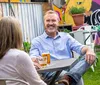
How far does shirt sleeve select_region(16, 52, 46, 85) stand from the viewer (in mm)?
2652

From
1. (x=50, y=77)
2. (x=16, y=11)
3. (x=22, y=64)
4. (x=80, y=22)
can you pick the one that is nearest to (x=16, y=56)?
(x=22, y=64)

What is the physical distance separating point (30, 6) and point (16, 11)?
1055 millimetres

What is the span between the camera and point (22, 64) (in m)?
2.66

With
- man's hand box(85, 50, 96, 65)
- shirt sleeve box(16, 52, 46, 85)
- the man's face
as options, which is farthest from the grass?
shirt sleeve box(16, 52, 46, 85)

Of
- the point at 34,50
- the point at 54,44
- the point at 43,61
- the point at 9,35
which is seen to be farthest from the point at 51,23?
the point at 9,35

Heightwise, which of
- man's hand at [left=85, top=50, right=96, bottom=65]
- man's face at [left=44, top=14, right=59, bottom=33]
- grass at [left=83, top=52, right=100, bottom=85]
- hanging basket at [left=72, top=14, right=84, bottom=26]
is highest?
man's face at [left=44, top=14, right=59, bottom=33]

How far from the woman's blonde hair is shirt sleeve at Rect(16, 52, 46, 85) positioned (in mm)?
135

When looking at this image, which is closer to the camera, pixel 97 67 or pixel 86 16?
pixel 97 67

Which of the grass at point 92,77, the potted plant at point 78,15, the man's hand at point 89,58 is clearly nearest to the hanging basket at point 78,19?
the potted plant at point 78,15

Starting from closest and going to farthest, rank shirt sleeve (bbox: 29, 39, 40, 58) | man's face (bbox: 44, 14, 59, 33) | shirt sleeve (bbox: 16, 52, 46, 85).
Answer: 1. shirt sleeve (bbox: 16, 52, 46, 85)
2. shirt sleeve (bbox: 29, 39, 40, 58)
3. man's face (bbox: 44, 14, 59, 33)

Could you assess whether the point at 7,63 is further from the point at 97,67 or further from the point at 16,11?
the point at 16,11

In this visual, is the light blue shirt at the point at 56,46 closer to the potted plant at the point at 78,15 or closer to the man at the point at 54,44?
the man at the point at 54,44

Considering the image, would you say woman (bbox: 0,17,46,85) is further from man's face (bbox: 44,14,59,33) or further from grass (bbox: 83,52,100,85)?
grass (bbox: 83,52,100,85)

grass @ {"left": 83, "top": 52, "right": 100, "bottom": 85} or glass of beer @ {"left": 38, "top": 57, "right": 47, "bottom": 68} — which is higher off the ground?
glass of beer @ {"left": 38, "top": 57, "right": 47, "bottom": 68}
